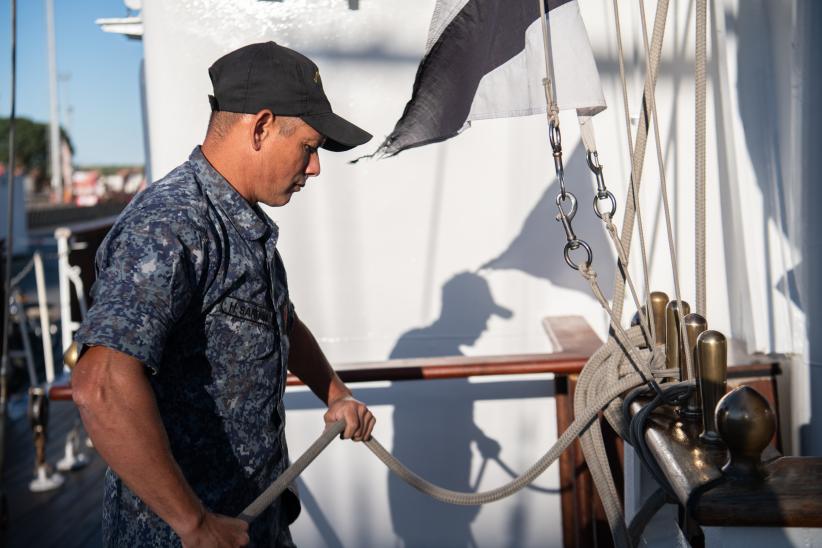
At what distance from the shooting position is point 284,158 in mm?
1430

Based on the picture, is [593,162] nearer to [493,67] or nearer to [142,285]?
[493,67]

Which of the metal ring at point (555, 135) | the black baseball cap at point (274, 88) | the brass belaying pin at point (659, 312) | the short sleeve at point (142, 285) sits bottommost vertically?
the brass belaying pin at point (659, 312)

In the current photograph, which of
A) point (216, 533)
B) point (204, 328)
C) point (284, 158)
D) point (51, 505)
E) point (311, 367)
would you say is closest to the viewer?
point (216, 533)

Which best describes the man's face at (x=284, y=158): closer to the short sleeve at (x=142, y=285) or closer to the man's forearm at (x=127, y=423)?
the short sleeve at (x=142, y=285)

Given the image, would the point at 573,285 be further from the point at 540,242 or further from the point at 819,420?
the point at 819,420

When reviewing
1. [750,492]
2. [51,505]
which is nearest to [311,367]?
[750,492]

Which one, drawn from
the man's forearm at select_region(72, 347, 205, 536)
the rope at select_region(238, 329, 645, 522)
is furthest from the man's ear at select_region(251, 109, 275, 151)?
the rope at select_region(238, 329, 645, 522)

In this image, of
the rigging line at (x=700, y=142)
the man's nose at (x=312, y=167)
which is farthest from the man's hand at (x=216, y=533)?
the rigging line at (x=700, y=142)

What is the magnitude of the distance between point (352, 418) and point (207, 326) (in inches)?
19.5

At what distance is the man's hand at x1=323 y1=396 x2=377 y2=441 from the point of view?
1715 mm

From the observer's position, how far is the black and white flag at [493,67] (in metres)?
1.72

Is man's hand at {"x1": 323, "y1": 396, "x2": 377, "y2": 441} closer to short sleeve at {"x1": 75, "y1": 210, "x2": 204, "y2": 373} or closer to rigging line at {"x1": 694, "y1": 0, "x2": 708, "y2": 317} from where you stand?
short sleeve at {"x1": 75, "y1": 210, "x2": 204, "y2": 373}

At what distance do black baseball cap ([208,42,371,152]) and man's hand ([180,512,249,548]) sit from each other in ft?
2.18

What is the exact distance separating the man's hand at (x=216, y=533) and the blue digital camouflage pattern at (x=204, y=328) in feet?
0.53
